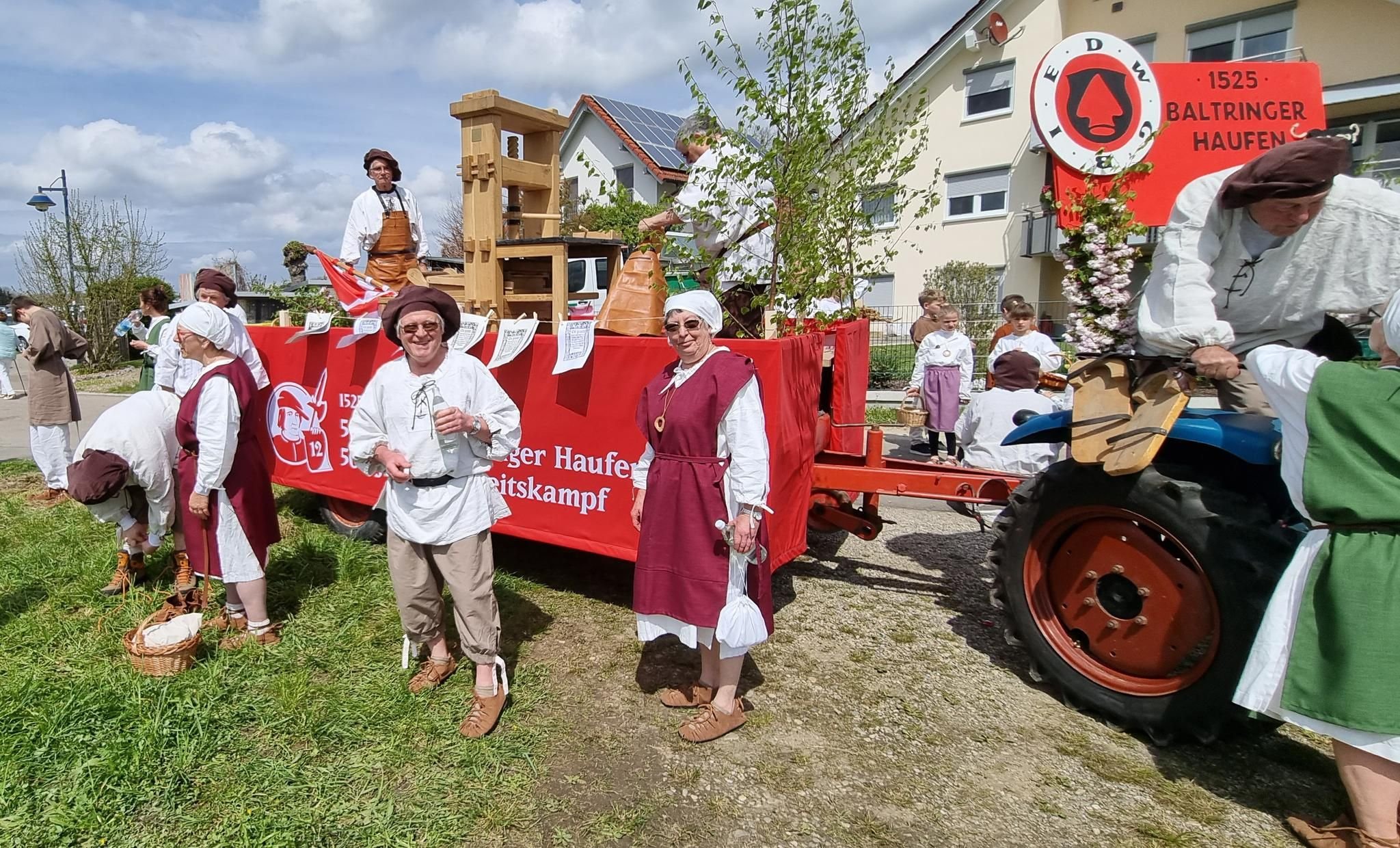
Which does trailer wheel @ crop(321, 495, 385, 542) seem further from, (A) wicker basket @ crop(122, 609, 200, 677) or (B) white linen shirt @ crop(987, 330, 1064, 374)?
(B) white linen shirt @ crop(987, 330, 1064, 374)

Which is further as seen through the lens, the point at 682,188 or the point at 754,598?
the point at 682,188

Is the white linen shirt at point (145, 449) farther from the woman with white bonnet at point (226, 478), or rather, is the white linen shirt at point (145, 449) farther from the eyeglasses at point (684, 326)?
the eyeglasses at point (684, 326)

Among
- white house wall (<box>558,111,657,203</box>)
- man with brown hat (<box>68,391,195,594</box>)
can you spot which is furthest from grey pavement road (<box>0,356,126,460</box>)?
white house wall (<box>558,111,657,203</box>)

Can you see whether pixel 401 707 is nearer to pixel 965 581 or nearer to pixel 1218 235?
pixel 965 581

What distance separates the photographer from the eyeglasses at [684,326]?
281 cm

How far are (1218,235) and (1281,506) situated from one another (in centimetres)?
105

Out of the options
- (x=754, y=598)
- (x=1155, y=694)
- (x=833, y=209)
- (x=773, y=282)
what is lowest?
(x=1155, y=694)

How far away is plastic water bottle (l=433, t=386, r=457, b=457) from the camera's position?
115 inches

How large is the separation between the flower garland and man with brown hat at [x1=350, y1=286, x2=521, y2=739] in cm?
270

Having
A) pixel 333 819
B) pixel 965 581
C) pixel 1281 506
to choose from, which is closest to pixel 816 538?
pixel 965 581

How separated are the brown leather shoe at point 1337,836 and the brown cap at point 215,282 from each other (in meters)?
6.01

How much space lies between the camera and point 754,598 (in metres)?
2.95

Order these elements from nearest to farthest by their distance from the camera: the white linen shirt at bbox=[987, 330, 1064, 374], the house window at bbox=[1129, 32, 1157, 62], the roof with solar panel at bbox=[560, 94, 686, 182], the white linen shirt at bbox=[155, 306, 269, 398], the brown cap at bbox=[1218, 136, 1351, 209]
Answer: the brown cap at bbox=[1218, 136, 1351, 209] < the white linen shirt at bbox=[155, 306, 269, 398] < the white linen shirt at bbox=[987, 330, 1064, 374] < the house window at bbox=[1129, 32, 1157, 62] < the roof with solar panel at bbox=[560, 94, 686, 182]

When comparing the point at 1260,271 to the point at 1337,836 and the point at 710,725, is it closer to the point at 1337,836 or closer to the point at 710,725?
the point at 1337,836
